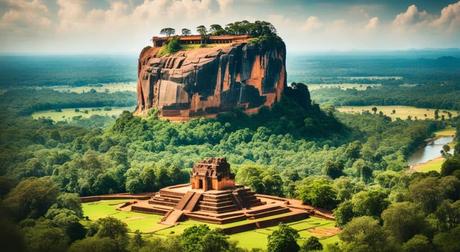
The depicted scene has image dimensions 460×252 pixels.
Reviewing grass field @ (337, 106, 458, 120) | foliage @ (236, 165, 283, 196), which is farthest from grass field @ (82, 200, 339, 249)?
grass field @ (337, 106, 458, 120)

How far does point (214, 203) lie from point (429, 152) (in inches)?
1728

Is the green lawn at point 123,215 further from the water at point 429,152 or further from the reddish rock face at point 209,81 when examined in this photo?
the water at point 429,152

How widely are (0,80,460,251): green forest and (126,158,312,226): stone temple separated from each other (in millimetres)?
3110

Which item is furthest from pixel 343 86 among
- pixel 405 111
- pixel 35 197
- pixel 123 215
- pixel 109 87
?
pixel 35 197

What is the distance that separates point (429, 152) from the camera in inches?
3130

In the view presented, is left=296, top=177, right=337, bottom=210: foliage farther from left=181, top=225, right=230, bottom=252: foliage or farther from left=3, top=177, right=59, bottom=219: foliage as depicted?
left=3, top=177, right=59, bottom=219: foliage

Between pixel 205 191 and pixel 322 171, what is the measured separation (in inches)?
768

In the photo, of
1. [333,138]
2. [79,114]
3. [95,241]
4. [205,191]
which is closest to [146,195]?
[205,191]

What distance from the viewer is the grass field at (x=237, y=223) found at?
122 feet

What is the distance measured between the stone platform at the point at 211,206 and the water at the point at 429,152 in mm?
32165

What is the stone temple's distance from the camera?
1619 inches

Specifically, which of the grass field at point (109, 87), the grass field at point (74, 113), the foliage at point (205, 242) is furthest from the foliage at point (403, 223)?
the grass field at point (109, 87)

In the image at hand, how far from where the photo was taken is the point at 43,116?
88250mm

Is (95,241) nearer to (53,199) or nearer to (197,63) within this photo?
(53,199)
